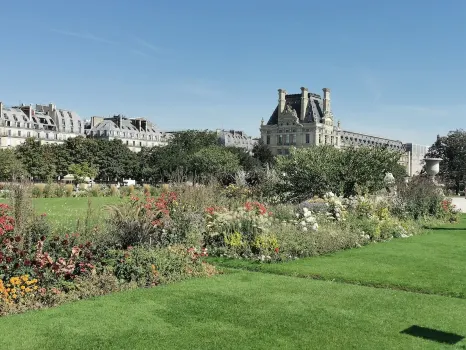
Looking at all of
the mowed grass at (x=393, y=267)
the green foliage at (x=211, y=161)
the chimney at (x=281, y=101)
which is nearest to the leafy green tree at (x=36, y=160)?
the green foliage at (x=211, y=161)

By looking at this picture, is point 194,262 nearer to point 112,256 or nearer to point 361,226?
point 112,256

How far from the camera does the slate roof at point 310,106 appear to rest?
96.5 meters

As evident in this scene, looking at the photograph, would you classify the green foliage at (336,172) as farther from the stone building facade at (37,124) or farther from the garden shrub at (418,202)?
the stone building facade at (37,124)

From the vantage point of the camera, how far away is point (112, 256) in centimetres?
780

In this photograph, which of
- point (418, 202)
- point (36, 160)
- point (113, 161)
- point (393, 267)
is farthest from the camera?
point (113, 161)

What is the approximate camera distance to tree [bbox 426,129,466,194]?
5350 cm

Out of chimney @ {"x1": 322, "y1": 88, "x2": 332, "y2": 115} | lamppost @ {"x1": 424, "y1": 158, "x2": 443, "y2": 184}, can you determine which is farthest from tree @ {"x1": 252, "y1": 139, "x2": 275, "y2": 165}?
lamppost @ {"x1": 424, "y1": 158, "x2": 443, "y2": 184}

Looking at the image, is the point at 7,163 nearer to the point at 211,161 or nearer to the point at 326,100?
the point at 211,161

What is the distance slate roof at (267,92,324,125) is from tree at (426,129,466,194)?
39151 mm

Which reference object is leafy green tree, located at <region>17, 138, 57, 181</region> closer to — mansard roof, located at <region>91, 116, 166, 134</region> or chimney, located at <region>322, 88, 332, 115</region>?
mansard roof, located at <region>91, 116, 166, 134</region>

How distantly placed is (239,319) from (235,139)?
10554 centimetres

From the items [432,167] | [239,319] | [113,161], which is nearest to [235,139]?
[113,161]

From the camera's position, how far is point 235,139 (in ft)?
364

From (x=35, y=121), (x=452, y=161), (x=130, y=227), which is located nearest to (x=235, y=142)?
(x=35, y=121)
